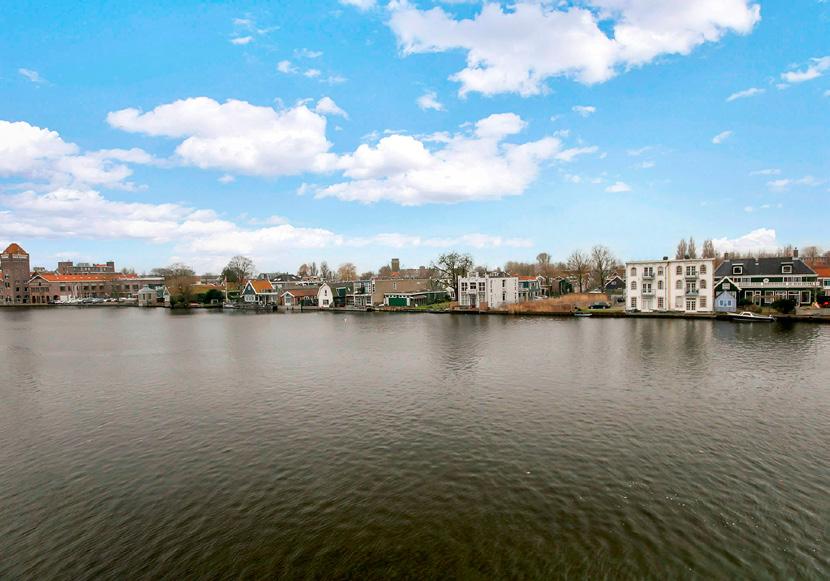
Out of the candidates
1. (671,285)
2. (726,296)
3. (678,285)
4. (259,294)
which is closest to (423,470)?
(671,285)

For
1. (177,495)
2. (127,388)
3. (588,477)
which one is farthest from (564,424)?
(127,388)

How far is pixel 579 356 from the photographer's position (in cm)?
3769

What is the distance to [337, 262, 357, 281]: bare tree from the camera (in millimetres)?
185337

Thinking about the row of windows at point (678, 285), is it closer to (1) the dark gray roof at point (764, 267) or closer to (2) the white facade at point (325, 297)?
(1) the dark gray roof at point (764, 267)

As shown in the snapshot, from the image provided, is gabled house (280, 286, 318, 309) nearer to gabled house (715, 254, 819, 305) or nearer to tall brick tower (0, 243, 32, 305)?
gabled house (715, 254, 819, 305)

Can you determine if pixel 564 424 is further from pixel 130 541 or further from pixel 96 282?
pixel 96 282

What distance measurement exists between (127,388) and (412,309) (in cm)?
6678

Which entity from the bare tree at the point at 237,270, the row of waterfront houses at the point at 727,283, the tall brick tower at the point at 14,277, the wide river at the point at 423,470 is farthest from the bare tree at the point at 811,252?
the tall brick tower at the point at 14,277

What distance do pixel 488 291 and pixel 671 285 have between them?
3291 centimetres

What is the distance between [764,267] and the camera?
218ft

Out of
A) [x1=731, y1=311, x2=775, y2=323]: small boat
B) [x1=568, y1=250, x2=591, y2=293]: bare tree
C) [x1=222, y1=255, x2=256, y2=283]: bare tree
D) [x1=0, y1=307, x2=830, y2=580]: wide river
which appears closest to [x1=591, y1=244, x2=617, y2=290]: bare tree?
[x1=568, y1=250, x2=591, y2=293]: bare tree

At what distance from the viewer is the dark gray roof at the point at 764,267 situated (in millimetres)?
64688

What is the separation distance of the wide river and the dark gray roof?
3879 cm

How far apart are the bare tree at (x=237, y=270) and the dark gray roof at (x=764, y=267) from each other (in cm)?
13061
